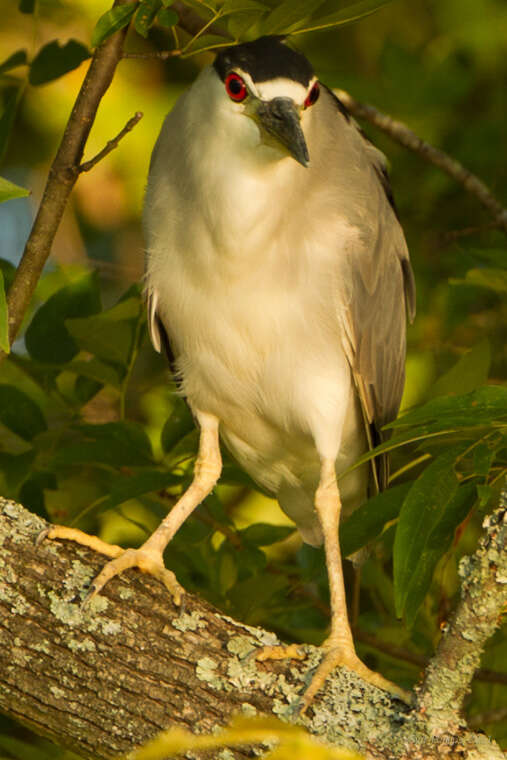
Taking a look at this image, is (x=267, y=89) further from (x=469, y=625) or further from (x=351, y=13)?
(x=469, y=625)

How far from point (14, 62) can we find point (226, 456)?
4.22 ft

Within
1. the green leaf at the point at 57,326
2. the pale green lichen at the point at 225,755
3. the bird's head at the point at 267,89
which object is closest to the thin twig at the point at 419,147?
the bird's head at the point at 267,89

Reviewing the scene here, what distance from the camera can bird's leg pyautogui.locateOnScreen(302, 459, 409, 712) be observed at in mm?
1894

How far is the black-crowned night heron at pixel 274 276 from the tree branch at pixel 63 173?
29 cm

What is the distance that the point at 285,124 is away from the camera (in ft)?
7.22

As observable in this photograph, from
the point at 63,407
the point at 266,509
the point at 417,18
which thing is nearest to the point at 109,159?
the point at 417,18

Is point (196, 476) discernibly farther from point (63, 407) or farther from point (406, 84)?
point (406, 84)

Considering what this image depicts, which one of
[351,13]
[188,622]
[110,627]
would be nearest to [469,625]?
[188,622]

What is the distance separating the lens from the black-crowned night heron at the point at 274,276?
2.33 m

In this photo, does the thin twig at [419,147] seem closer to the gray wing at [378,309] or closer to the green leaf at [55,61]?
the gray wing at [378,309]

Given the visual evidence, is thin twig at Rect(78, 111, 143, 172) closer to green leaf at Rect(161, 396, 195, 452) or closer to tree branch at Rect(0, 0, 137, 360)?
tree branch at Rect(0, 0, 137, 360)

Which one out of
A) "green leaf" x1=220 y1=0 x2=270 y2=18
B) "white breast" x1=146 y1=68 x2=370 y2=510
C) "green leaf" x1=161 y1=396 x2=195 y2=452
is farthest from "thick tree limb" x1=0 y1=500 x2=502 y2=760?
"green leaf" x1=220 y1=0 x2=270 y2=18

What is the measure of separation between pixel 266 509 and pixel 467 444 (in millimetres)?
1801

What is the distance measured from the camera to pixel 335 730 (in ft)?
5.76
